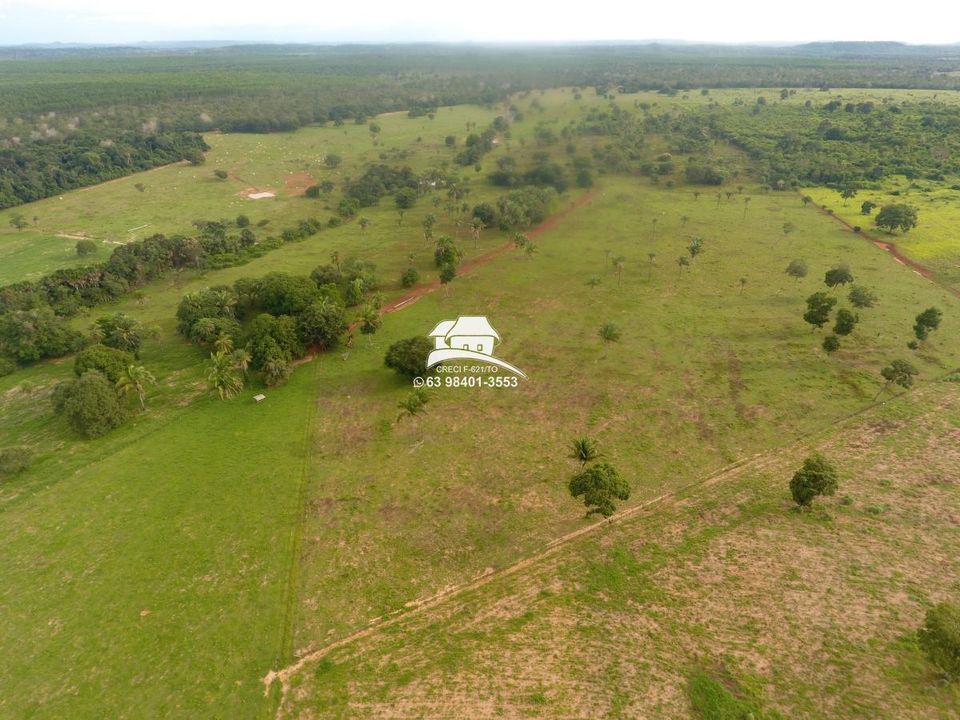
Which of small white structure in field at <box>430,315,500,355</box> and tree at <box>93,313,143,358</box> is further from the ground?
tree at <box>93,313,143,358</box>

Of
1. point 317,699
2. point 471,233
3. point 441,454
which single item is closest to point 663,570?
point 441,454

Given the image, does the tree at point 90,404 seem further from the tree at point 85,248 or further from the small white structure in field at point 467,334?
the tree at point 85,248

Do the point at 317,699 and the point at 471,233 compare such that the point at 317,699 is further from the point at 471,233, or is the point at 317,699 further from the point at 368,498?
the point at 471,233

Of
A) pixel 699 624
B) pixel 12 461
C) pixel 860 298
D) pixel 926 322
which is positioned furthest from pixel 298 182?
pixel 699 624

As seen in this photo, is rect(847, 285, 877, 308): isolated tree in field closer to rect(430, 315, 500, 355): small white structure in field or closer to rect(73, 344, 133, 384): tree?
rect(430, 315, 500, 355): small white structure in field

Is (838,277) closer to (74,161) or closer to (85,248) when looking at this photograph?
(85,248)

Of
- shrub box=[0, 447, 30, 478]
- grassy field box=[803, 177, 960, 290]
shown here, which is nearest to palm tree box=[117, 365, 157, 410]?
shrub box=[0, 447, 30, 478]

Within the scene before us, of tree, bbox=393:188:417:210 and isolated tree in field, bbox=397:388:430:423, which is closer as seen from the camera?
isolated tree in field, bbox=397:388:430:423
